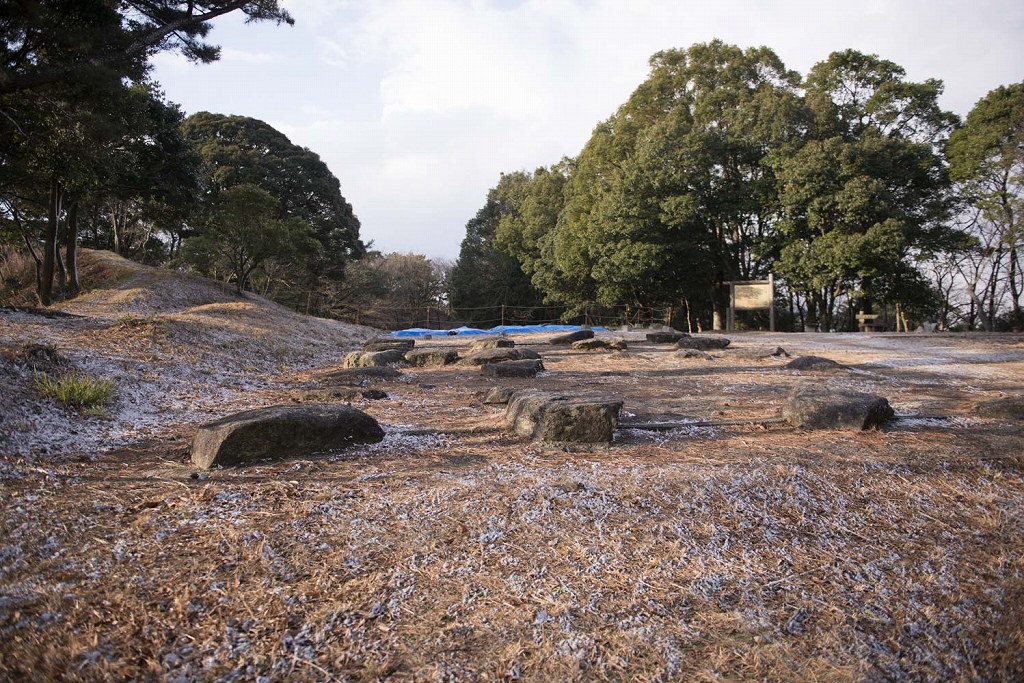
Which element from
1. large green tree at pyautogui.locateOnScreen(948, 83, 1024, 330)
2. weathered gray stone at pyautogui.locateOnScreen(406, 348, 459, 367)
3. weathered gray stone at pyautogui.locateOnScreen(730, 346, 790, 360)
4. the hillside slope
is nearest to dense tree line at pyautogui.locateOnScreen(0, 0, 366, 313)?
the hillside slope

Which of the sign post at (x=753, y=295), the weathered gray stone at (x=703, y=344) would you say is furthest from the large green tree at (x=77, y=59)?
the sign post at (x=753, y=295)

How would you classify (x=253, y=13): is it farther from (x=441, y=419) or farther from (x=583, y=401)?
(x=583, y=401)

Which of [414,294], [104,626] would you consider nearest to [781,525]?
[104,626]

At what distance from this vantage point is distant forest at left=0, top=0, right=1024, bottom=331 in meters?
14.4

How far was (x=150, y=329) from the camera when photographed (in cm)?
709

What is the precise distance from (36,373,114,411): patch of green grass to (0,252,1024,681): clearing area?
5.2 inches

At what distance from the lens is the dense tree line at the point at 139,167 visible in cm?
402

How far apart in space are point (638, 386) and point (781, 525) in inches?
144

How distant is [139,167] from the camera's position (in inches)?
496

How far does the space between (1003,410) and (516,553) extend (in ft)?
13.0

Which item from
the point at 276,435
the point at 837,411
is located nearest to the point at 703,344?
the point at 837,411

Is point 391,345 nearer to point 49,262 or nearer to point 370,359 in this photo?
point 370,359

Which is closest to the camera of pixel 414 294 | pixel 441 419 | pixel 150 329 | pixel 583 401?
pixel 583 401

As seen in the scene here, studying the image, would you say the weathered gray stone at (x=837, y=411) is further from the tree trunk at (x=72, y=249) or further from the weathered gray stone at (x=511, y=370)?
the tree trunk at (x=72, y=249)
